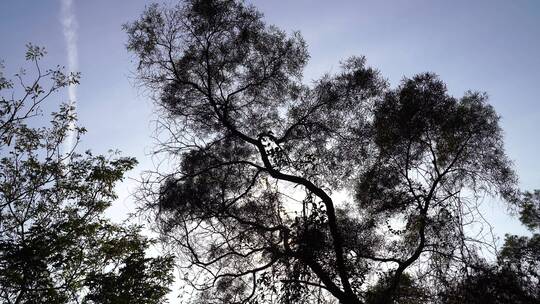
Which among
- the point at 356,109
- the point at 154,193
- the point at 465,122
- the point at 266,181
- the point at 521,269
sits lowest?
the point at 521,269

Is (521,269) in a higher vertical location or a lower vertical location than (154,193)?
lower

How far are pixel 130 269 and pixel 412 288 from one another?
7.46 metres

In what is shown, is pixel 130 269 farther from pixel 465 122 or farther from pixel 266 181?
pixel 465 122

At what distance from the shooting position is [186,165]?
35.7ft

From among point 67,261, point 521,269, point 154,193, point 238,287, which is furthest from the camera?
point 238,287

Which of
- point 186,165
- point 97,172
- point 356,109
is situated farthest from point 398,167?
point 97,172

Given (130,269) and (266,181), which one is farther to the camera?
(266,181)

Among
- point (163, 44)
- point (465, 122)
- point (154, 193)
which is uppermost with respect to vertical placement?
point (163, 44)

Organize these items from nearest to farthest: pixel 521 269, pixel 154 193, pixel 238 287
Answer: pixel 521 269
pixel 154 193
pixel 238 287

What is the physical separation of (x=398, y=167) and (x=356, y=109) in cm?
223

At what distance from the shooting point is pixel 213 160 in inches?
443

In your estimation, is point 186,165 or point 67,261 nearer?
point 67,261

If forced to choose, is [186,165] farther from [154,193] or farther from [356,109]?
[356,109]

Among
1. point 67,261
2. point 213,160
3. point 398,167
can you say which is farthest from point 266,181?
point 67,261
